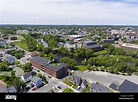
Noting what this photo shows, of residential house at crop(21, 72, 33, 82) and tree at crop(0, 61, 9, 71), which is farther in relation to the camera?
residential house at crop(21, 72, 33, 82)

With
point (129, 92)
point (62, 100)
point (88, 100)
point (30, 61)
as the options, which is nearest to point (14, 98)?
point (62, 100)

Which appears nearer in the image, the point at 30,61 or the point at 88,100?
the point at 88,100

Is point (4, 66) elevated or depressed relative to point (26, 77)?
elevated

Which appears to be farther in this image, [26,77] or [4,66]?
Answer: [26,77]

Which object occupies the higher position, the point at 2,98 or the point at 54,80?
the point at 2,98

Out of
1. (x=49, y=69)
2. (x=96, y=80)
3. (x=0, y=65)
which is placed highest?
(x=0, y=65)

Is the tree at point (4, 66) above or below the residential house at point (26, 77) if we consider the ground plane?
above

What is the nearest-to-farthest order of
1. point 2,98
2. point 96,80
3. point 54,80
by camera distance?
point 2,98 < point 54,80 < point 96,80

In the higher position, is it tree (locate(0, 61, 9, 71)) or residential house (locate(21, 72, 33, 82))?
tree (locate(0, 61, 9, 71))

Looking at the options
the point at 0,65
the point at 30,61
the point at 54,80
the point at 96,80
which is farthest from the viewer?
the point at 30,61

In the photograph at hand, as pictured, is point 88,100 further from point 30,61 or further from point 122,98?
point 30,61

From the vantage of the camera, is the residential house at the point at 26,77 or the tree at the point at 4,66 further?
A: the residential house at the point at 26,77
